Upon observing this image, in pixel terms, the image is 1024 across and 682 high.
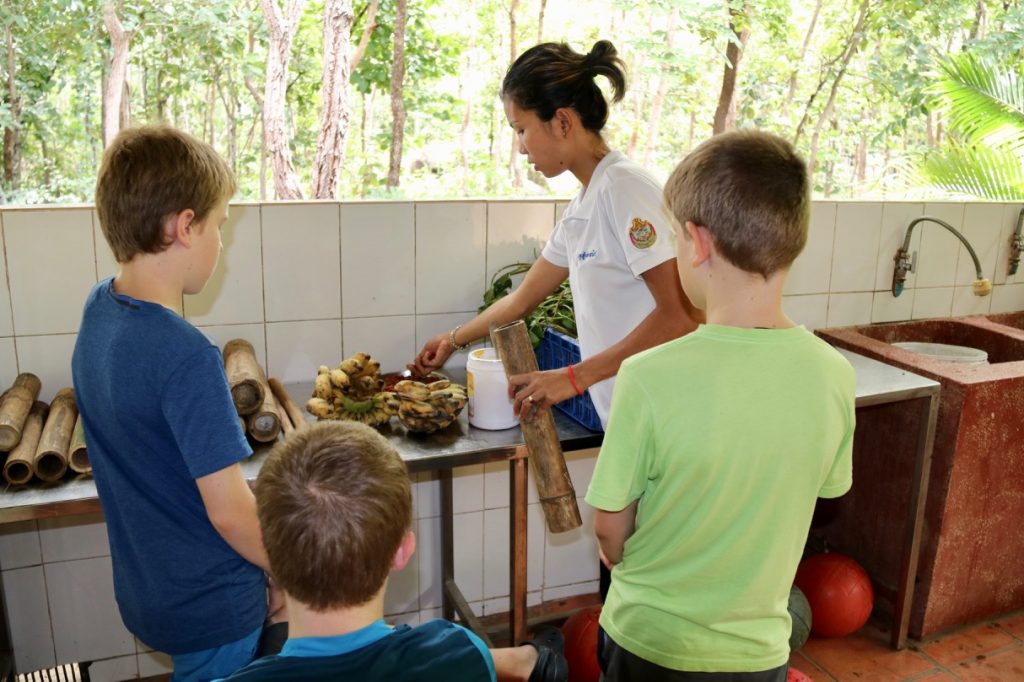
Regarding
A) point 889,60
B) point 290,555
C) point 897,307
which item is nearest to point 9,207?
point 290,555

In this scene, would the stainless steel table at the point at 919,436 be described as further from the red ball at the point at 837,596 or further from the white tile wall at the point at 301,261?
the white tile wall at the point at 301,261

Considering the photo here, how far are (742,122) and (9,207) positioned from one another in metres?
4.08

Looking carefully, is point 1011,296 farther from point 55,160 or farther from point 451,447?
point 55,160

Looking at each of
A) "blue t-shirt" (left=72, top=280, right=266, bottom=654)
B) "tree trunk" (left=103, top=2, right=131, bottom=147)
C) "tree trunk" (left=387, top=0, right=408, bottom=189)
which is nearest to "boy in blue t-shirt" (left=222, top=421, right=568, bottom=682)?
"blue t-shirt" (left=72, top=280, right=266, bottom=654)

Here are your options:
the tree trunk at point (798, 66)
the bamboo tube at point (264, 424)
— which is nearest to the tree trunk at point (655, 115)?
the tree trunk at point (798, 66)

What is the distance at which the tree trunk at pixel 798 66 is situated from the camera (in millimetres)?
4496

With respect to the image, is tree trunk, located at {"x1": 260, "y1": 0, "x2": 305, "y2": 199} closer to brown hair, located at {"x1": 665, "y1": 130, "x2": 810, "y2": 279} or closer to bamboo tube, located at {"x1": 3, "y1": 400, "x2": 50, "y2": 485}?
bamboo tube, located at {"x1": 3, "y1": 400, "x2": 50, "y2": 485}

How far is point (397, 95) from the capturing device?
3797mm

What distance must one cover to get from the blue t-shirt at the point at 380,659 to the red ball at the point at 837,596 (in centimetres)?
187

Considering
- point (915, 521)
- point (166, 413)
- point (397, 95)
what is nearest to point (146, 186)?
point (166, 413)

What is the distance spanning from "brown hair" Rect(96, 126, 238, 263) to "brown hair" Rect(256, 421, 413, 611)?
0.46 m

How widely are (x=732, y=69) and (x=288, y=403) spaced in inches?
129

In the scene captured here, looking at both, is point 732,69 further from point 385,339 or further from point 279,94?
point 385,339

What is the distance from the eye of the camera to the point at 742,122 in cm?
486
